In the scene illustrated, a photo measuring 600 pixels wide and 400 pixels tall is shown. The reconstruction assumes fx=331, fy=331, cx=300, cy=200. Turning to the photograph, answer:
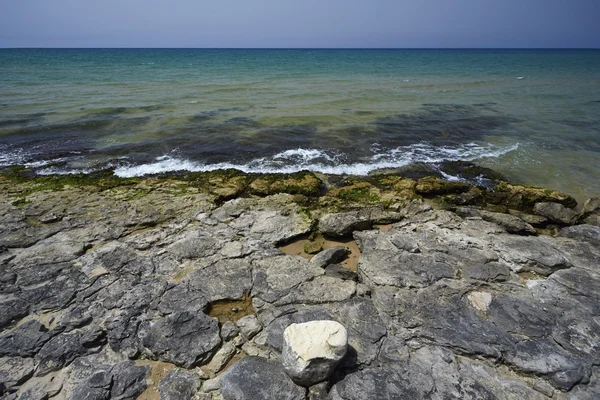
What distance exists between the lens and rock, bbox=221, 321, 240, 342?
495 centimetres

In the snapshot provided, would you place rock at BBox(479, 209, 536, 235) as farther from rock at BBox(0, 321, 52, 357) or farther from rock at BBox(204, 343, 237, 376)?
rock at BBox(0, 321, 52, 357)

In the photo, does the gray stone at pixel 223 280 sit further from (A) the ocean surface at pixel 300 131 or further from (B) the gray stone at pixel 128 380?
(A) the ocean surface at pixel 300 131

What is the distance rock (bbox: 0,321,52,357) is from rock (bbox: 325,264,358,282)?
4.45 m

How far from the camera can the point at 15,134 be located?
585 inches

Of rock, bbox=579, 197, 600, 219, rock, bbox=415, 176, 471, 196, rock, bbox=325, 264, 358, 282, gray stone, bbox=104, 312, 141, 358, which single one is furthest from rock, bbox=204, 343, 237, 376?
rock, bbox=579, 197, 600, 219

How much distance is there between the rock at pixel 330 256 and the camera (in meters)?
6.46

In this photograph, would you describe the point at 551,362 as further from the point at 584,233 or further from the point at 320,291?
the point at 584,233

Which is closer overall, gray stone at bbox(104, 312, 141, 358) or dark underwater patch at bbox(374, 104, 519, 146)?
gray stone at bbox(104, 312, 141, 358)

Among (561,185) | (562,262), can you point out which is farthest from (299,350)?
(561,185)

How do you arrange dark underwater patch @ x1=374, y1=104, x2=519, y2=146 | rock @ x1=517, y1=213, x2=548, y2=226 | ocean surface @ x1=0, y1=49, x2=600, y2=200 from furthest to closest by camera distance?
dark underwater patch @ x1=374, y1=104, x2=519, y2=146 → ocean surface @ x1=0, y1=49, x2=600, y2=200 → rock @ x1=517, y1=213, x2=548, y2=226

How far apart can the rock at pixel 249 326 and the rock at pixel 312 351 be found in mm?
941

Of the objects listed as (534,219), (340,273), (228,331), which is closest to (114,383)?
(228,331)

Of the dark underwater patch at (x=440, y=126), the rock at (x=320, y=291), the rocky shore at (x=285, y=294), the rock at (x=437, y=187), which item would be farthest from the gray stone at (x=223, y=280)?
the dark underwater patch at (x=440, y=126)

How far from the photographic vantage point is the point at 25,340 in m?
4.74
